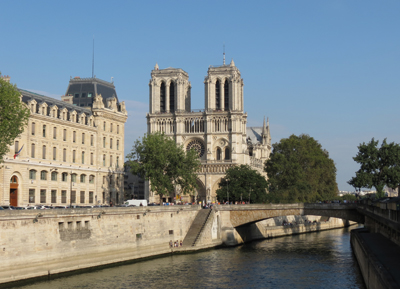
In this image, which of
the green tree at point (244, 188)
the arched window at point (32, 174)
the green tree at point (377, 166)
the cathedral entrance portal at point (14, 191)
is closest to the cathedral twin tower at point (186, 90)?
the green tree at point (244, 188)

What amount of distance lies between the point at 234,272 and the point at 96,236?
45.2ft

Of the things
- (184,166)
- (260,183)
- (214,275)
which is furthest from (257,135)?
(214,275)

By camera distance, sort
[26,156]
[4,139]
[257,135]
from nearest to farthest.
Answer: [4,139], [26,156], [257,135]

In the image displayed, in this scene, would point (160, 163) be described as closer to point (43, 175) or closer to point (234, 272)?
point (43, 175)

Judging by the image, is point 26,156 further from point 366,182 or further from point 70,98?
point 366,182

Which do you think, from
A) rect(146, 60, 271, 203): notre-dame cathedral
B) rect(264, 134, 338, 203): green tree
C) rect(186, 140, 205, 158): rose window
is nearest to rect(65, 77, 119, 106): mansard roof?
rect(264, 134, 338, 203): green tree

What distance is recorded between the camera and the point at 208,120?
137125 millimetres

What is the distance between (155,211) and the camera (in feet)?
213

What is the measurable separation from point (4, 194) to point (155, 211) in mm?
19094

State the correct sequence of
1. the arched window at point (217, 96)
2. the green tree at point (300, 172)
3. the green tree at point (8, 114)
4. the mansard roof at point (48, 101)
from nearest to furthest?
the green tree at point (8, 114) → the mansard roof at point (48, 101) → the green tree at point (300, 172) → the arched window at point (217, 96)

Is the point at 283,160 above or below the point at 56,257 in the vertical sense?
above

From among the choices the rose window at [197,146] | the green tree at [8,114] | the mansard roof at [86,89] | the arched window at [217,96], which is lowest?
the green tree at [8,114]

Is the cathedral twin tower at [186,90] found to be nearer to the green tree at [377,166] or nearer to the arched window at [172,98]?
the arched window at [172,98]

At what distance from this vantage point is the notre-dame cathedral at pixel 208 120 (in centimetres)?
13450
